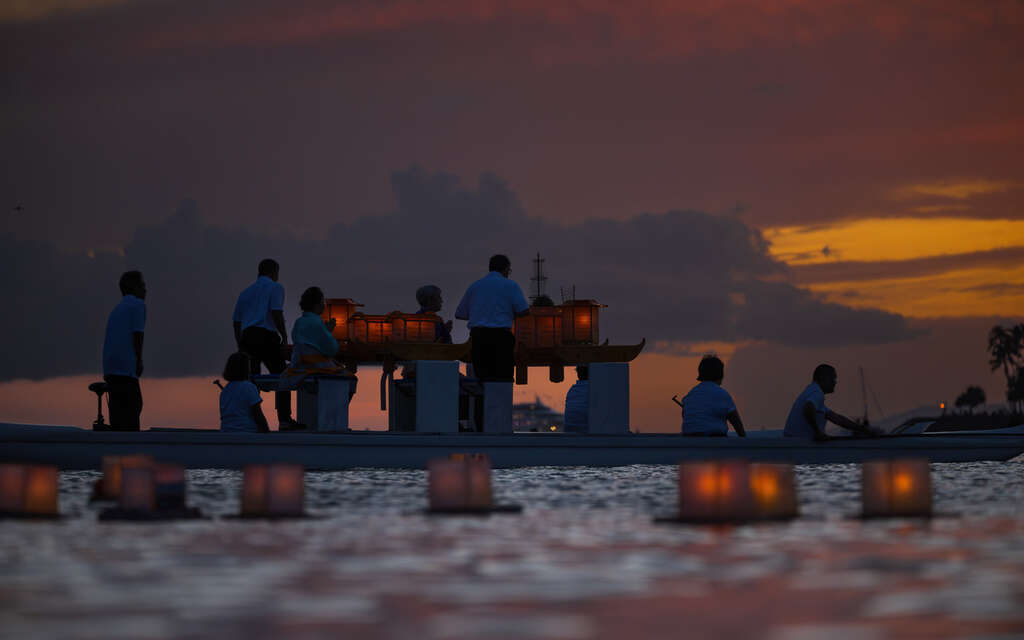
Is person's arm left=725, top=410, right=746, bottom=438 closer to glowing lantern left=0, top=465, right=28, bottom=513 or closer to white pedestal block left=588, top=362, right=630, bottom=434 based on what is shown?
white pedestal block left=588, top=362, right=630, bottom=434

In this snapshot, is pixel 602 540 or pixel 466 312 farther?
pixel 466 312

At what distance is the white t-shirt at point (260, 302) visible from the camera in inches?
782

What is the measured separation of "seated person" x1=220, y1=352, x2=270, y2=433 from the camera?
1850 centimetres

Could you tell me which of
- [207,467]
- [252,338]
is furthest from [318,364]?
[207,467]

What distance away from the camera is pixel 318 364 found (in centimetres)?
1964

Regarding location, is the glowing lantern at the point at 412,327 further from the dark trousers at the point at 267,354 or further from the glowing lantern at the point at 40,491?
the glowing lantern at the point at 40,491

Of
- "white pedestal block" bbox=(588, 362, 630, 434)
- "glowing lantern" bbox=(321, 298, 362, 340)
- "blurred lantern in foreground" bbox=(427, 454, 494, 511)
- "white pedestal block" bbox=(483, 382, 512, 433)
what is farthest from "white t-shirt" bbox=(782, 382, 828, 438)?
"blurred lantern in foreground" bbox=(427, 454, 494, 511)

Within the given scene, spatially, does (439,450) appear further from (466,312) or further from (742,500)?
(742,500)

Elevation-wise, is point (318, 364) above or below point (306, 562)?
above

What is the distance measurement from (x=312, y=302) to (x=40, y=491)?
8881 millimetres

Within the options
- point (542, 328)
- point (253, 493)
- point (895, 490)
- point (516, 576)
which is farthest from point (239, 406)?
point (516, 576)

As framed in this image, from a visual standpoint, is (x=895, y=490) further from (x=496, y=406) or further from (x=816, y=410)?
(x=496, y=406)

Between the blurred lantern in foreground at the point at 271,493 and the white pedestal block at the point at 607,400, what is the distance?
1006cm

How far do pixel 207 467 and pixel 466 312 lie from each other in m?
4.39
